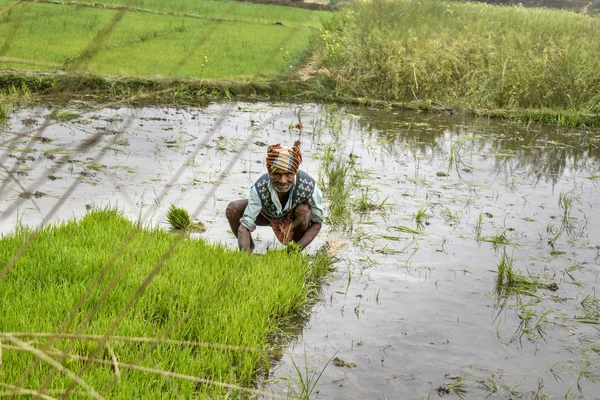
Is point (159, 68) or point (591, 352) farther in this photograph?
point (159, 68)

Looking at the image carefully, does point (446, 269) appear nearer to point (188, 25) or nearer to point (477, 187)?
point (477, 187)

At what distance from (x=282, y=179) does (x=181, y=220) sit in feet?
3.43

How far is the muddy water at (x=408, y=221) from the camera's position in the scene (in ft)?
10.4

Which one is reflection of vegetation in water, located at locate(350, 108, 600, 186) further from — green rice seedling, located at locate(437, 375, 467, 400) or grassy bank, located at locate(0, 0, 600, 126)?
green rice seedling, located at locate(437, 375, 467, 400)

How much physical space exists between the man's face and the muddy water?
1.33 feet

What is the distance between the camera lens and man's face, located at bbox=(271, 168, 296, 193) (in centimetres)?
409

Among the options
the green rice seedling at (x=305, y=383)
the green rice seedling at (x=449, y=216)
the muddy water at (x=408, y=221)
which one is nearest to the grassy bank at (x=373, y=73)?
the muddy water at (x=408, y=221)

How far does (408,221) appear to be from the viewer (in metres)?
5.54

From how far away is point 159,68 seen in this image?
10.6 meters

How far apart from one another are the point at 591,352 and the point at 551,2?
4418 centimetres

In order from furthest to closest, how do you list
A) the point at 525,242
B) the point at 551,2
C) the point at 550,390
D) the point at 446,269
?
the point at 551,2
the point at 525,242
the point at 446,269
the point at 550,390

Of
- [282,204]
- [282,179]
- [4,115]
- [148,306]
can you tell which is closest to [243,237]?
[282,204]

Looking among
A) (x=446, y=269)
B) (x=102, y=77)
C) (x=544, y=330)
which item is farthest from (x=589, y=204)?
(x=102, y=77)

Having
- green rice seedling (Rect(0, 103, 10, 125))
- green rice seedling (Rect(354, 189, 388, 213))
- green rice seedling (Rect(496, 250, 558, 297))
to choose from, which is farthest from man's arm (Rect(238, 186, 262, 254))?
green rice seedling (Rect(0, 103, 10, 125))
